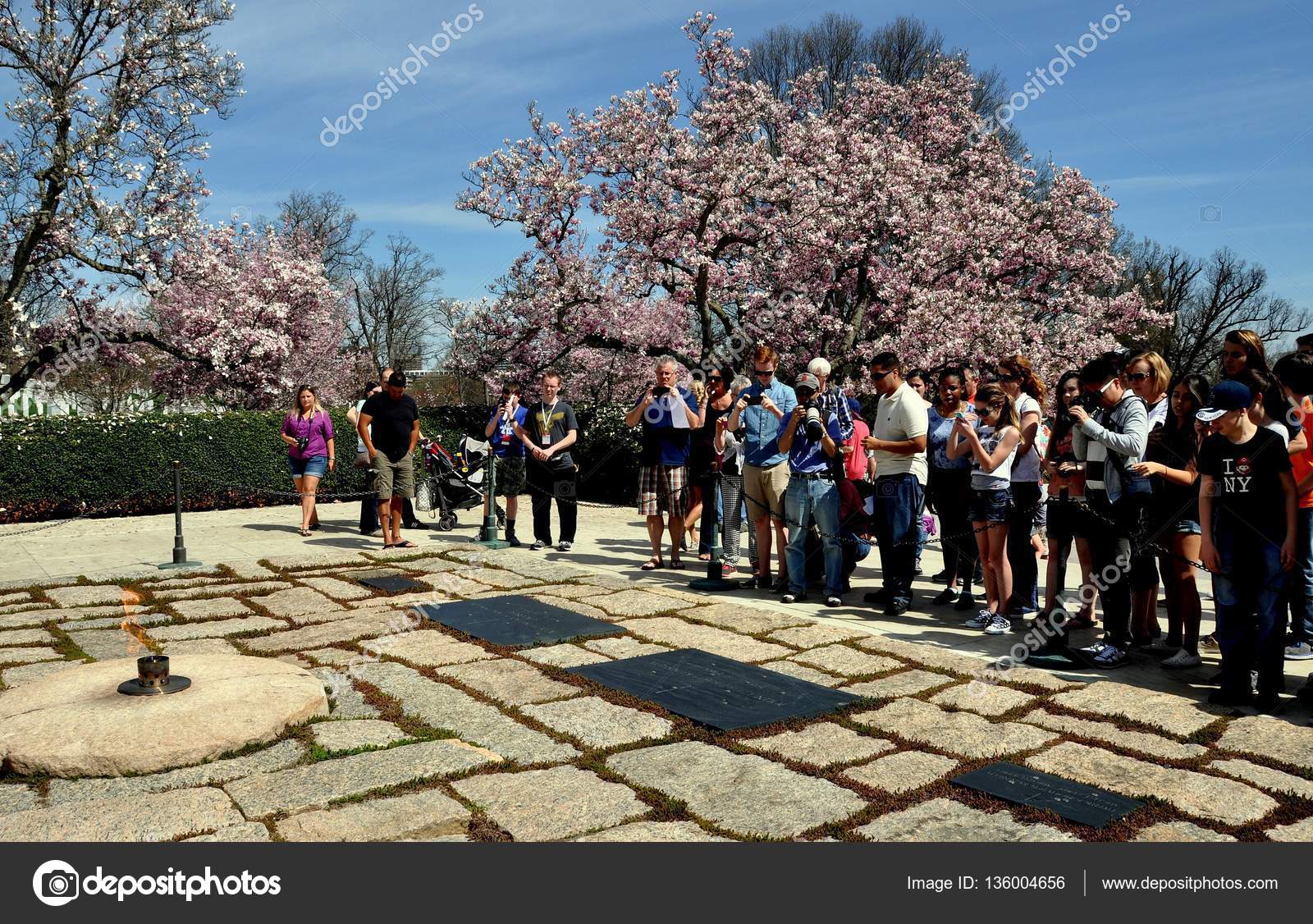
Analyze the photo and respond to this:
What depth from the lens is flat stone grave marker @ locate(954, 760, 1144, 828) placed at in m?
3.46

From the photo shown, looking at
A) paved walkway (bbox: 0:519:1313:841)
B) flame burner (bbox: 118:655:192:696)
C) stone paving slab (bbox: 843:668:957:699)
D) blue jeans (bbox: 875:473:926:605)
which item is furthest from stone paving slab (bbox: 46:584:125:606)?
blue jeans (bbox: 875:473:926:605)

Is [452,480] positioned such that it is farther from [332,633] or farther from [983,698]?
[983,698]

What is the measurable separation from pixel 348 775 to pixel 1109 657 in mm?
4083

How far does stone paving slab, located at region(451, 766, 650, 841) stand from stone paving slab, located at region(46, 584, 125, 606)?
16.0 ft

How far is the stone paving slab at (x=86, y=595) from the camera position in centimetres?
729

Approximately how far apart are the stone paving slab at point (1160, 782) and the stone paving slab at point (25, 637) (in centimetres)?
564

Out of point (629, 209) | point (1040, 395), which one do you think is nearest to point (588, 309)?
point (629, 209)

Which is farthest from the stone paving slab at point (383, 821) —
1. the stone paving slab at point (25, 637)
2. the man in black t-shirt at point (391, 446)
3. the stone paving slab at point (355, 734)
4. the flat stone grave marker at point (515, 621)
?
the man in black t-shirt at point (391, 446)

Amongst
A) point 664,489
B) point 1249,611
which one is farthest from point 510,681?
point 664,489

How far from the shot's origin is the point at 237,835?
10.7ft

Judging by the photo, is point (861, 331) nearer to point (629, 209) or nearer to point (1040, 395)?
point (629, 209)

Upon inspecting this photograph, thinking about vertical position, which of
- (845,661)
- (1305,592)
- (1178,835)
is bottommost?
(1178,835)

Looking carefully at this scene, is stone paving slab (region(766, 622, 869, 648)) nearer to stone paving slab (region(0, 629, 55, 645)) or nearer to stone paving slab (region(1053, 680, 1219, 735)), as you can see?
stone paving slab (region(1053, 680, 1219, 735))

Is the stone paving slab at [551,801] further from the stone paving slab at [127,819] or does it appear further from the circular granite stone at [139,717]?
the circular granite stone at [139,717]
